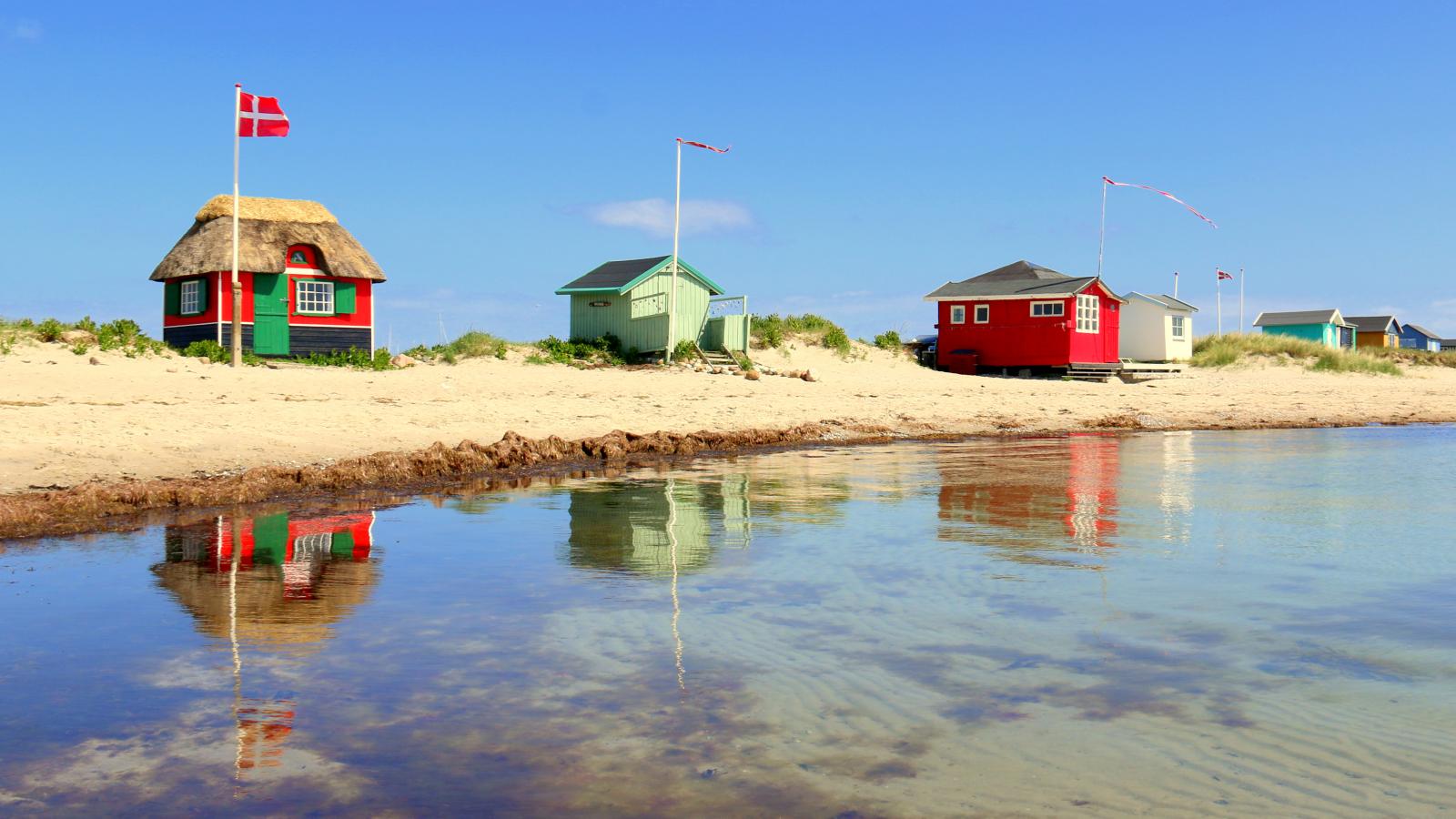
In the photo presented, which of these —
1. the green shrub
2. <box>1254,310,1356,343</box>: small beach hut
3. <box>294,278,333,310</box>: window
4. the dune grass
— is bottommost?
the green shrub

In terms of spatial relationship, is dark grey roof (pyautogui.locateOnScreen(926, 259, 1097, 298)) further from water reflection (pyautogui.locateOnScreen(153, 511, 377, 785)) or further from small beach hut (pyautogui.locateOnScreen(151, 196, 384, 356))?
water reflection (pyautogui.locateOnScreen(153, 511, 377, 785))

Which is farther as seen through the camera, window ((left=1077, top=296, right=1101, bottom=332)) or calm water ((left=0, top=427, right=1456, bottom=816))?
window ((left=1077, top=296, right=1101, bottom=332))

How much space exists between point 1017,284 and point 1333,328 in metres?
39.5

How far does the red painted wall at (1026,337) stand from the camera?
43188mm

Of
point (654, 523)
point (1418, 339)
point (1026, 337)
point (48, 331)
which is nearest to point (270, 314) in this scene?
point (48, 331)

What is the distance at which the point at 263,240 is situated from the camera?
3300 cm

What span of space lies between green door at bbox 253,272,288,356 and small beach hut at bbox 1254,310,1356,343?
200 feet

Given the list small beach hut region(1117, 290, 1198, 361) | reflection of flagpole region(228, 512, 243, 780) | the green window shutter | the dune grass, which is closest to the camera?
reflection of flagpole region(228, 512, 243, 780)

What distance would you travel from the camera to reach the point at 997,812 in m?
4.40

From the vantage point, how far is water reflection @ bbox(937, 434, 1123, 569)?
10625 millimetres

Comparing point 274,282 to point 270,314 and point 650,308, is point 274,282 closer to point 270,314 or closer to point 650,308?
point 270,314

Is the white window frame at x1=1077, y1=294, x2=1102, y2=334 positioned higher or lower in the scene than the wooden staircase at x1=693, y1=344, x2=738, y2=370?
higher

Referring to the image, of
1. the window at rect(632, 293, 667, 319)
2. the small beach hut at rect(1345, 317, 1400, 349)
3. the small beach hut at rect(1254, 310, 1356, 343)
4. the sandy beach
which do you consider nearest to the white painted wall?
the sandy beach

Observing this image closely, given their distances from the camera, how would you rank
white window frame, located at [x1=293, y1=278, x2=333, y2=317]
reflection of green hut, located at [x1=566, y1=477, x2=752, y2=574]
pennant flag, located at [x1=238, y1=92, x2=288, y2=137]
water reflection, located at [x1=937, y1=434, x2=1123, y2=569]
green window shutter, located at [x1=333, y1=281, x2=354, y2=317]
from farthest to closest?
green window shutter, located at [x1=333, y1=281, x2=354, y2=317]
white window frame, located at [x1=293, y1=278, x2=333, y2=317]
pennant flag, located at [x1=238, y1=92, x2=288, y2=137]
water reflection, located at [x1=937, y1=434, x2=1123, y2=569]
reflection of green hut, located at [x1=566, y1=477, x2=752, y2=574]
